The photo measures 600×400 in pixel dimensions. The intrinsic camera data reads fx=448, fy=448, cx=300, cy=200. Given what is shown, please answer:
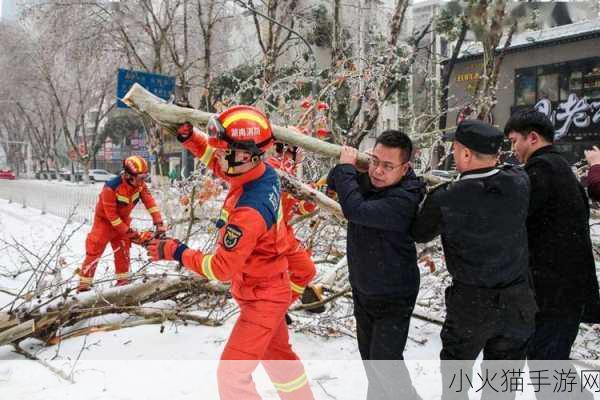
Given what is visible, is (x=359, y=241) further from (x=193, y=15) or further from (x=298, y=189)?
(x=193, y=15)

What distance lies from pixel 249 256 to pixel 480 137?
4.54 feet

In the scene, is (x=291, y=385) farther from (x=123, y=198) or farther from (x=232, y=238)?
(x=123, y=198)

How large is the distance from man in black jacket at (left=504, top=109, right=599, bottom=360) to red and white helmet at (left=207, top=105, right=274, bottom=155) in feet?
5.31

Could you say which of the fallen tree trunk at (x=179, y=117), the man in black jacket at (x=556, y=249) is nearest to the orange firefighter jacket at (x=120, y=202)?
the fallen tree trunk at (x=179, y=117)

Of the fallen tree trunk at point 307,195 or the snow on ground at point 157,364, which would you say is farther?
the fallen tree trunk at point 307,195

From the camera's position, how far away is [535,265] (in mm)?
2756

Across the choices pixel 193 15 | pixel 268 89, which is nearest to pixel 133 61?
pixel 193 15

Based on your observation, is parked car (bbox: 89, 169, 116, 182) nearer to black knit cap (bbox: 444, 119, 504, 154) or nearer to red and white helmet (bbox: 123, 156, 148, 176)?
red and white helmet (bbox: 123, 156, 148, 176)

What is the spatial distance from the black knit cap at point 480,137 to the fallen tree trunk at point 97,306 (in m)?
2.88

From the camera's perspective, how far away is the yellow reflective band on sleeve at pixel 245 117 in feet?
7.98

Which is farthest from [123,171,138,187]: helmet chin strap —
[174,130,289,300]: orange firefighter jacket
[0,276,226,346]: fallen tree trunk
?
[174,130,289,300]: orange firefighter jacket

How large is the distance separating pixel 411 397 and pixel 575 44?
22383 mm

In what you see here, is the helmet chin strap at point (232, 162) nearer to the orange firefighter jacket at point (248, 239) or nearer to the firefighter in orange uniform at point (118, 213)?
the orange firefighter jacket at point (248, 239)

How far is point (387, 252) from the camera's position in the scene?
2541 millimetres
